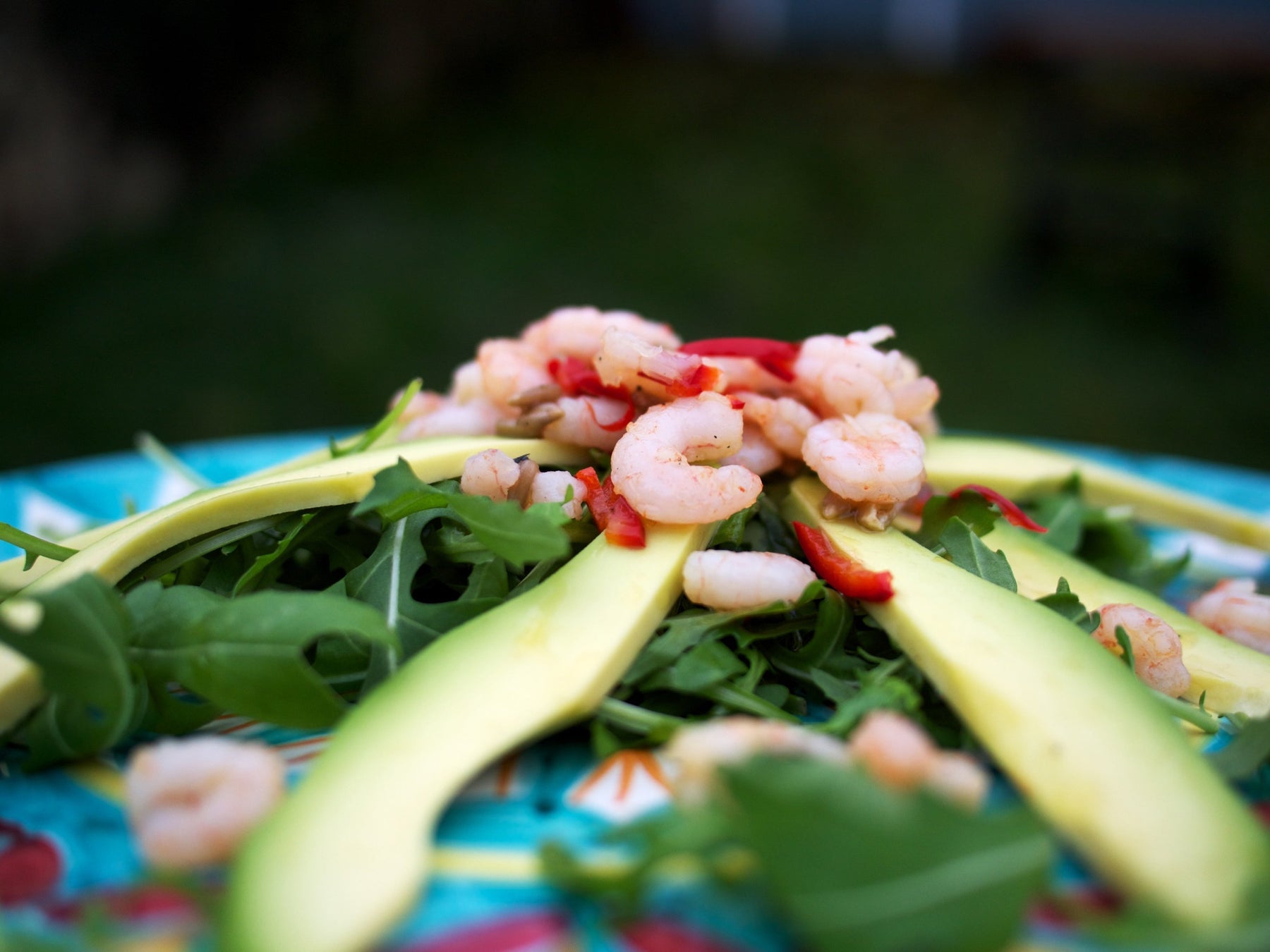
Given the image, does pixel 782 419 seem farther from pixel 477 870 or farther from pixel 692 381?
pixel 477 870

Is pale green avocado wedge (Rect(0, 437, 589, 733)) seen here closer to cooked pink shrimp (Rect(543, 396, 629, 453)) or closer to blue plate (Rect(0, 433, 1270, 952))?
cooked pink shrimp (Rect(543, 396, 629, 453))

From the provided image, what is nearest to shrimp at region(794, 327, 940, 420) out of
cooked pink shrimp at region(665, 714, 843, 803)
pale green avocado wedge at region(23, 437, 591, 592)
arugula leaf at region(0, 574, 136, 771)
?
pale green avocado wedge at region(23, 437, 591, 592)

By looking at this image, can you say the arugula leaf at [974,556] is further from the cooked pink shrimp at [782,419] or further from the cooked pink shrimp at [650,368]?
the cooked pink shrimp at [650,368]

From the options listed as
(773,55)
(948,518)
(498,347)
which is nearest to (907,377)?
(948,518)

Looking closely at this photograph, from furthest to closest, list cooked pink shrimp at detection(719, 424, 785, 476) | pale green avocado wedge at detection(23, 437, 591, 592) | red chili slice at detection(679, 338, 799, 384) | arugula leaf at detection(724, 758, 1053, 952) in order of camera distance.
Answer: red chili slice at detection(679, 338, 799, 384)
cooked pink shrimp at detection(719, 424, 785, 476)
pale green avocado wedge at detection(23, 437, 591, 592)
arugula leaf at detection(724, 758, 1053, 952)

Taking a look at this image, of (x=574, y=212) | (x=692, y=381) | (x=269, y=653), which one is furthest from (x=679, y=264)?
(x=269, y=653)
